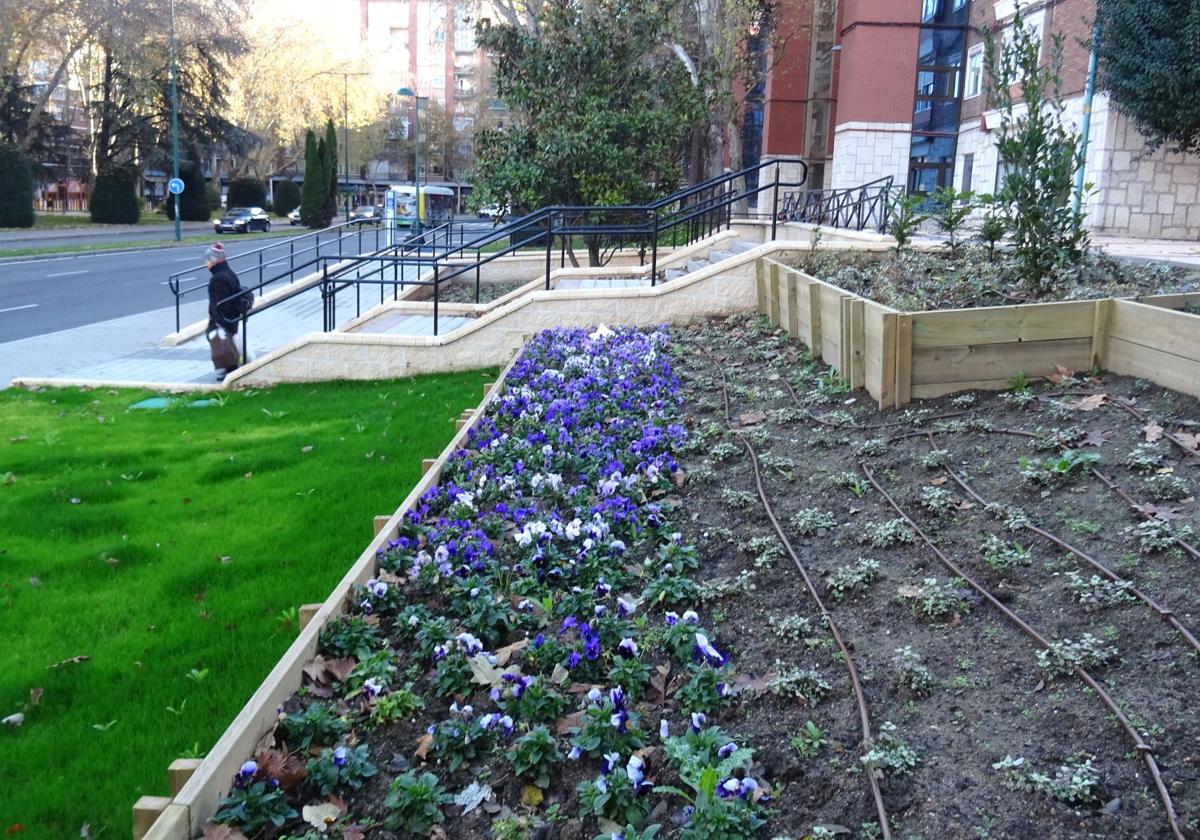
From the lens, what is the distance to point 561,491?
18.6 feet

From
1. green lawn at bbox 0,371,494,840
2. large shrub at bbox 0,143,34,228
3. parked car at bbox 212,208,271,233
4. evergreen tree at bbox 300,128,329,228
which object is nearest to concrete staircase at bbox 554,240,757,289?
green lawn at bbox 0,371,494,840

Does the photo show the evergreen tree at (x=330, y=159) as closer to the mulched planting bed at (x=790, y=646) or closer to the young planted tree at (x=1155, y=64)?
the young planted tree at (x=1155, y=64)

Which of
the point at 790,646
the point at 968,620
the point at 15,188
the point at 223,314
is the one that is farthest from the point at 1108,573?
the point at 15,188

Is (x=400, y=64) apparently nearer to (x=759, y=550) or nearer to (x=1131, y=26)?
(x=1131, y=26)

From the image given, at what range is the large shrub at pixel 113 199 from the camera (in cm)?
5297

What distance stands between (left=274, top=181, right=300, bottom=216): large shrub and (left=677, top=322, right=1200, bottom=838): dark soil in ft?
253

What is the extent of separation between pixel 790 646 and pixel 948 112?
30.9 metres

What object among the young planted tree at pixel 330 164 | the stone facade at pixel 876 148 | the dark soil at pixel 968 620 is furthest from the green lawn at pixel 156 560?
the young planted tree at pixel 330 164

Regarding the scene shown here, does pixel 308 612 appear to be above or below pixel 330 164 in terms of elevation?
below

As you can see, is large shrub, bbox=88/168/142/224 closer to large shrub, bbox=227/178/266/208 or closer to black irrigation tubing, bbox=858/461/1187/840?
large shrub, bbox=227/178/266/208

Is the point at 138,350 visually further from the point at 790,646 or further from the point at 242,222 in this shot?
the point at 242,222

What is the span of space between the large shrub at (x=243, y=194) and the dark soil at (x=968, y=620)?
67963 mm

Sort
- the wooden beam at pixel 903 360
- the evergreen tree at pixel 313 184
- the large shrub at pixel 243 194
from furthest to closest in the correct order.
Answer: the large shrub at pixel 243 194 < the evergreen tree at pixel 313 184 < the wooden beam at pixel 903 360

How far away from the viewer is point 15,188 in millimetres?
44500
